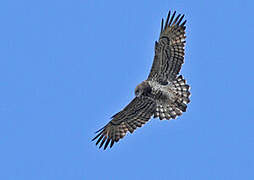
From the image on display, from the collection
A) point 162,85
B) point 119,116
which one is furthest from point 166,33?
point 119,116

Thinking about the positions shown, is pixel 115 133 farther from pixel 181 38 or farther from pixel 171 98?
pixel 181 38

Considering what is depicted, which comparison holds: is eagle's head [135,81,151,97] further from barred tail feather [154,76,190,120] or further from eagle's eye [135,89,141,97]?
barred tail feather [154,76,190,120]

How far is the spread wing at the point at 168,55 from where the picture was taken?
40.5 feet

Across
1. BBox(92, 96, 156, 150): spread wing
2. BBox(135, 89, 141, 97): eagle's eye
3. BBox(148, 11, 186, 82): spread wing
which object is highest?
BBox(148, 11, 186, 82): spread wing

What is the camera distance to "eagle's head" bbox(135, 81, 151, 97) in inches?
479

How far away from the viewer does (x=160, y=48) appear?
12.4 m

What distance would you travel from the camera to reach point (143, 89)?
12.2 metres

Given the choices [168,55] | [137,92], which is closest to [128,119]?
[137,92]

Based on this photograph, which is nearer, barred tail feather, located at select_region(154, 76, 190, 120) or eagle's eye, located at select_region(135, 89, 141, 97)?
barred tail feather, located at select_region(154, 76, 190, 120)

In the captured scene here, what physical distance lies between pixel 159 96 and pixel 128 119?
90 centimetres

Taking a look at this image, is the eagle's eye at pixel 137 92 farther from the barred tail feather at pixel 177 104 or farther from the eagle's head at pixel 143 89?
the barred tail feather at pixel 177 104

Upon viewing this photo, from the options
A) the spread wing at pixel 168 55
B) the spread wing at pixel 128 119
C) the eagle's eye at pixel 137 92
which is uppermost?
the spread wing at pixel 168 55

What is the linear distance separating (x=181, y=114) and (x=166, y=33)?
6.60 feet

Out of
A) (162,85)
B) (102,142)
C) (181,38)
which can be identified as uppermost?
(181,38)
